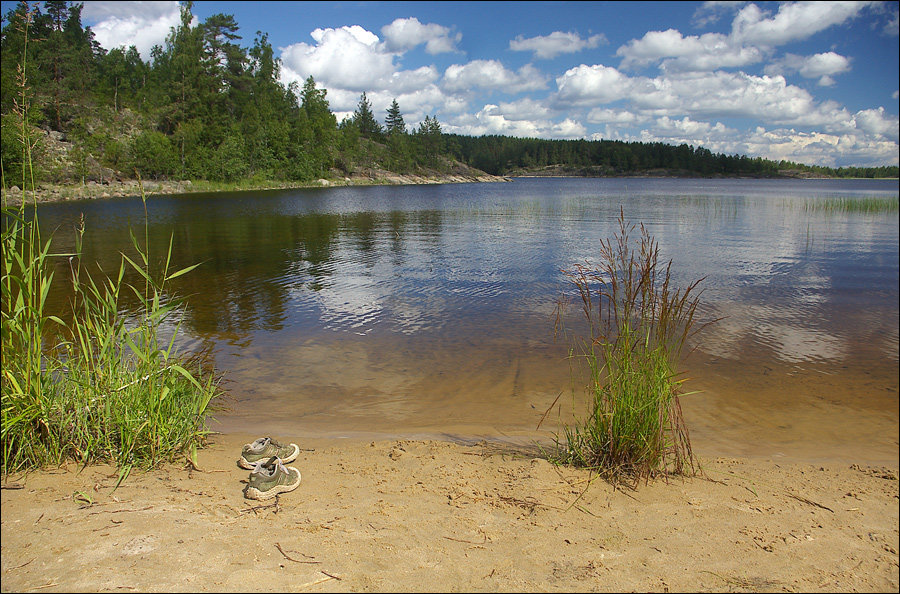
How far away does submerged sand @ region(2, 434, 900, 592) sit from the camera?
2.70 metres

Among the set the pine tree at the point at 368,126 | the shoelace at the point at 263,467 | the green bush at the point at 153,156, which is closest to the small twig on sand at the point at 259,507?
the shoelace at the point at 263,467

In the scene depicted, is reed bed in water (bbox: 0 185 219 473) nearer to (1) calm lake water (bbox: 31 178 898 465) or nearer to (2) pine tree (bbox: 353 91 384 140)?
(1) calm lake water (bbox: 31 178 898 465)

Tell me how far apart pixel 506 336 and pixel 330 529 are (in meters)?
6.15

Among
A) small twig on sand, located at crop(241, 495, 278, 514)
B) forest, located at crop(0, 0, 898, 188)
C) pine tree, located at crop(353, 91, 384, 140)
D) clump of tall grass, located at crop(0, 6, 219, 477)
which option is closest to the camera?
small twig on sand, located at crop(241, 495, 278, 514)

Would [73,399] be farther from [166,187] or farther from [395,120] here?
[395,120]

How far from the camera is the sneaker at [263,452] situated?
427 cm

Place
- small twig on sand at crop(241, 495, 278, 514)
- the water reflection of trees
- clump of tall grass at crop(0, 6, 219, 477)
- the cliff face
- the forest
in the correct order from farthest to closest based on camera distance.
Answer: the forest
the cliff face
the water reflection of trees
clump of tall grass at crop(0, 6, 219, 477)
small twig on sand at crop(241, 495, 278, 514)

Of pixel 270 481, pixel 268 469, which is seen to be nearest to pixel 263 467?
pixel 268 469

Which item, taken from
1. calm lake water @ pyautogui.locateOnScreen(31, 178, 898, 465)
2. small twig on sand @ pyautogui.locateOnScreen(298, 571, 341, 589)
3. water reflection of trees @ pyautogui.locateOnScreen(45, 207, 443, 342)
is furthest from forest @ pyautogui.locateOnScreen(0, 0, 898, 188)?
small twig on sand @ pyautogui.locateOnScreen(298, 571, 341, 589)

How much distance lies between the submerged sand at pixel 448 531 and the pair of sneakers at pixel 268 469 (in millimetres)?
83

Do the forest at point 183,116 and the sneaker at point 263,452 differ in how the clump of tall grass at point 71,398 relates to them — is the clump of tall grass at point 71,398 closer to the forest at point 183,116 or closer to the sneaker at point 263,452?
the sneaker at point 263,452

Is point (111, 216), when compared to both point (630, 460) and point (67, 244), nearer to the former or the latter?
point (67, 244)

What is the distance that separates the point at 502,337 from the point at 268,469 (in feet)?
18.5

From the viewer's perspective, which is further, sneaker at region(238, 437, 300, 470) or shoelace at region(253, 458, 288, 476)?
sneaker at region(238, 437, 300, 470)
